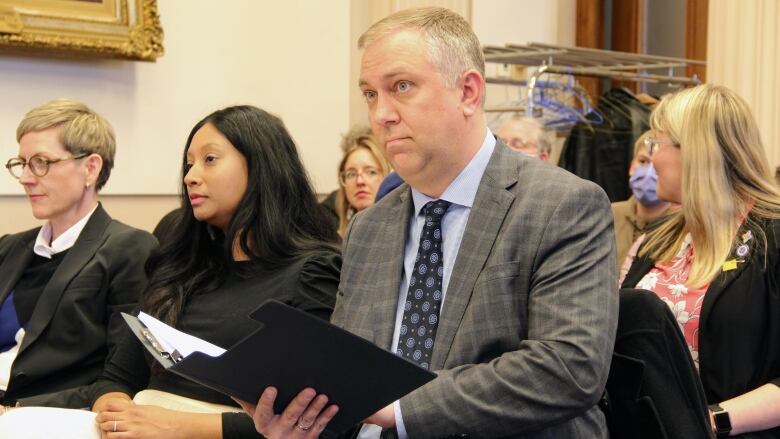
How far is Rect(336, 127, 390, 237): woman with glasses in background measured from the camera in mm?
4520

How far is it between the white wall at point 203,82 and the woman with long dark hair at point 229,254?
1.79 m

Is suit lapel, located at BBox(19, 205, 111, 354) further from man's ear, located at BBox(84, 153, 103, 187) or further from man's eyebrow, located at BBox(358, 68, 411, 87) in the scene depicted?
man's eyebrow, located at BBox(358, 68, 411, 87)

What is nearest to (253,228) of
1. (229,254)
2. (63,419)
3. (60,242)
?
(229,254)

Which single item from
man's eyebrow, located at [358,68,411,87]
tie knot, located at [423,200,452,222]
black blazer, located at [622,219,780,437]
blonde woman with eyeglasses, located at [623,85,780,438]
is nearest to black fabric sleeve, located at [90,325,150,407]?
tie knot, located at [423,200,452,222]

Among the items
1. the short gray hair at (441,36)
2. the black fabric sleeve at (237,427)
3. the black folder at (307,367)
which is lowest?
the black fabric sleeve at (237,427)

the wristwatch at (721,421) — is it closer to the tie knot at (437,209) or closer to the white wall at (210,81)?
the tie knot at (437,209)

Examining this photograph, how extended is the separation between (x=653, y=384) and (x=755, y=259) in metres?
0.75

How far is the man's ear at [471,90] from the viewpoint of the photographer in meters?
1.96

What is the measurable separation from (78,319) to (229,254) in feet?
2.10

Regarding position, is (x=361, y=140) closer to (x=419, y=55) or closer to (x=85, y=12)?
(x=85, y=12)

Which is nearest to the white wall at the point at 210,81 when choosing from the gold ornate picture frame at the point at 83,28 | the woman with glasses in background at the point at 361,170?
the gold ornate picture frame at the point at 83,28

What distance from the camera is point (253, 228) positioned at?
2701 millimetres

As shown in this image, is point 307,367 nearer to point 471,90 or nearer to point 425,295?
point 425,295

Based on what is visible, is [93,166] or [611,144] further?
[611,144]
